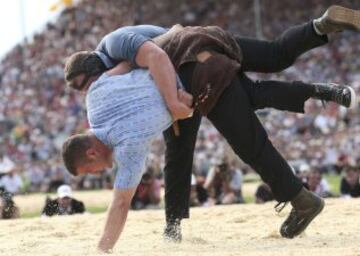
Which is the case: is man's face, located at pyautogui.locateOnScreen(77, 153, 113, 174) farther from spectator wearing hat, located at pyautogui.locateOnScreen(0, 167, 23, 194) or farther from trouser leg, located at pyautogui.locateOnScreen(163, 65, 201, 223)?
spectator wearing hat, located at pyautogui.locateOnScreen(0, 167, 23, 194)

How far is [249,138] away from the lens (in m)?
5.52

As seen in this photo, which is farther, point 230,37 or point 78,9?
point 78,9

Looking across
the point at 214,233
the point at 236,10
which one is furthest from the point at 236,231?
the point at 236,10

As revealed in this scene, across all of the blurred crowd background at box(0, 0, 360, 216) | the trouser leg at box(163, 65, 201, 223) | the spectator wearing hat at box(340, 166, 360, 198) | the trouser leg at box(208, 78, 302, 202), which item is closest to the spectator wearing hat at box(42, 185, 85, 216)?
the blurred crowd background at box(0, 0, 360, 216)

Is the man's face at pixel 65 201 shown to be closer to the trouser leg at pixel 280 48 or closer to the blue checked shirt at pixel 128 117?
the trouser leg at pixel 280 48

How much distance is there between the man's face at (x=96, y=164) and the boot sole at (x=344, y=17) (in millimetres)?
1733

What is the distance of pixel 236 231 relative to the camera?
6.97m

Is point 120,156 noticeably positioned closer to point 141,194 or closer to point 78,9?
point 141,194

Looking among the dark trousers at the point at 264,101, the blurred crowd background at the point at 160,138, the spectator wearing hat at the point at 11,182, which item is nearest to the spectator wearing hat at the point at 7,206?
the blurred crowd background at the point at 160,138

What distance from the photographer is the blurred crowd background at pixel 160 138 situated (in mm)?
21156

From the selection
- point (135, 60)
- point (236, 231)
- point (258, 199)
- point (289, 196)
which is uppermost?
point (135, 60)

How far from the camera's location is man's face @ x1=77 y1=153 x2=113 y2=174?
4949 mm

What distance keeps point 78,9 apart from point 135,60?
28.5m

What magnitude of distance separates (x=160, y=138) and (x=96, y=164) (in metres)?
17.9
